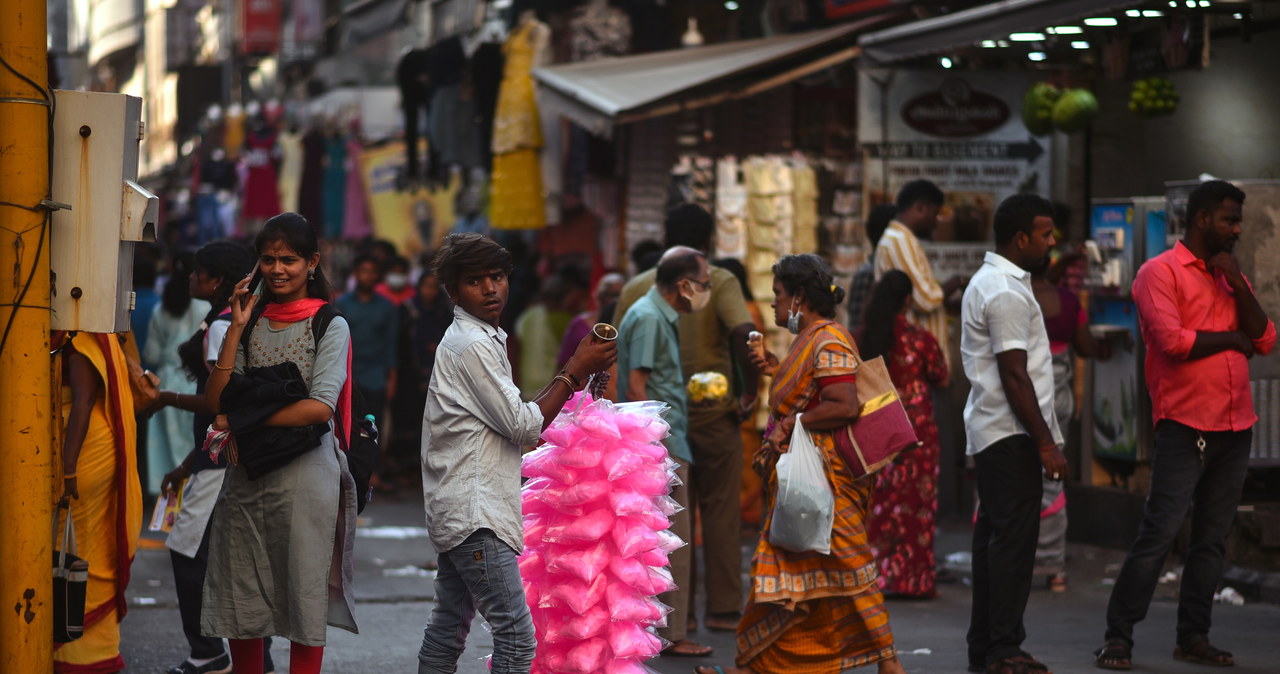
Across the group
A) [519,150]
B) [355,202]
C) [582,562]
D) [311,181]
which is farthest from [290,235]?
[311,181]

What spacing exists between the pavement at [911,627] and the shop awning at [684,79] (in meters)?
3.56

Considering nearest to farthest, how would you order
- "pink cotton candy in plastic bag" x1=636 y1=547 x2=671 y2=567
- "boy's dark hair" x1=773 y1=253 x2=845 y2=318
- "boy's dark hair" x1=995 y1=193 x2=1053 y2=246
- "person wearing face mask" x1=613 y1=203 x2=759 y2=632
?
"pink cotton candy in plastic bag" x1=636 y1=547 x2=671 y2=567 < "boy's dark hair" x1=773 y1=253 x2=845 y2=318 < "boy's dark hair" x1=995 y1=193 x2=1053 y2=246 < "person wearing face mask" x1=613 y1=203 x2=759 y2=632

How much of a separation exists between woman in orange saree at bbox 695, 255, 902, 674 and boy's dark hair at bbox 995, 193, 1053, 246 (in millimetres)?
833

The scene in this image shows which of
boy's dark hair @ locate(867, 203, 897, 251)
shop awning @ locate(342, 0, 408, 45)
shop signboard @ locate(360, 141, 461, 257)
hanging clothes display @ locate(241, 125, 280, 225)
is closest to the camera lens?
boy's dark hair @ locate(867, 203, 897, 251)

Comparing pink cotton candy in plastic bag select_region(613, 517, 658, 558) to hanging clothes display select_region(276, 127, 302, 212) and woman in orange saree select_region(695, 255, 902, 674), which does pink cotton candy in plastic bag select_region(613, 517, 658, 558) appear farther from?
hanging clothes display select_region(276, 127, 302, 212)

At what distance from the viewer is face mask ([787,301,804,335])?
249 inches

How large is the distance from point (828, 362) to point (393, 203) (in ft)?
Result: 44.2

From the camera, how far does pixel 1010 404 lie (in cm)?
644

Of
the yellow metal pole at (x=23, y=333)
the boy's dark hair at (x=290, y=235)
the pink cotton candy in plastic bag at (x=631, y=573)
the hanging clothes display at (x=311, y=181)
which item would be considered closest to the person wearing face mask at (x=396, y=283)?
the hanging clothes display at (x=311, y=181)

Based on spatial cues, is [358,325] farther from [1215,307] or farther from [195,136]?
[195,136]

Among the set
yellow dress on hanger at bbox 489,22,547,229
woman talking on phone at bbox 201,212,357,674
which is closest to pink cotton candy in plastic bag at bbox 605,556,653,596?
woman talking on phone at bbox 201,212,357,674

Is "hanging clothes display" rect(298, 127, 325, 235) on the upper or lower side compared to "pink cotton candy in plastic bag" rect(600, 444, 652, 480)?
upper

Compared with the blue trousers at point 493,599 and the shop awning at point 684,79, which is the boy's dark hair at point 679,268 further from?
the shop awning at point 684,79

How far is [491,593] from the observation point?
5004 mm
